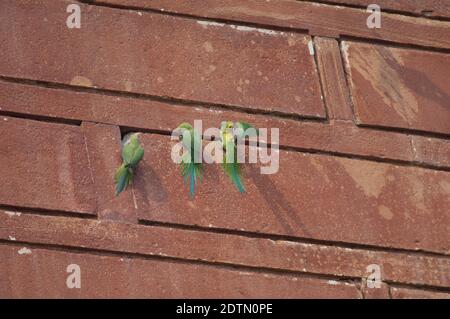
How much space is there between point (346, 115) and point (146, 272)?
3.35 ft

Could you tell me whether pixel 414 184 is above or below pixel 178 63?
below

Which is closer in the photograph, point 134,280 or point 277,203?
point 134,280

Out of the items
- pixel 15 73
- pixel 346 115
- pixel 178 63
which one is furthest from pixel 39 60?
pixel 346 115

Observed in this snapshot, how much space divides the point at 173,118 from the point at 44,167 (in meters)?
0.53

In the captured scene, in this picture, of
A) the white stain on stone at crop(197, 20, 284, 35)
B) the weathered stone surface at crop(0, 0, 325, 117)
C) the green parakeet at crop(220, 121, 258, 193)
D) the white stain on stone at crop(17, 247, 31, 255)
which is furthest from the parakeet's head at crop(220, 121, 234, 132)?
the white stain on stone at crop(17, 247, 31, 255)

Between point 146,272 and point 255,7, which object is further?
point 255,7

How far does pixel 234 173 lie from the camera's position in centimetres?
504

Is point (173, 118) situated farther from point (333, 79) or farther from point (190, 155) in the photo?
point (333, 79)

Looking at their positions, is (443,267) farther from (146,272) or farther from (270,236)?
(146,272)

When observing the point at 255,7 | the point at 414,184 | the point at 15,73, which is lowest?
the point at 414,184

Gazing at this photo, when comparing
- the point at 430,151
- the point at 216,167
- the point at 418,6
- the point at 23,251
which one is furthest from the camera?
the point at 418,6

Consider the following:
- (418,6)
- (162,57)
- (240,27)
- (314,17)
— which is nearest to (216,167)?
(162,57)

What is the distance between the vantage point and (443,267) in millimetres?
5066

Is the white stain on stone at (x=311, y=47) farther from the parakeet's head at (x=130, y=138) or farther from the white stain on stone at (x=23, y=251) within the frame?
the white stain on stone at (x=23, y=251)
